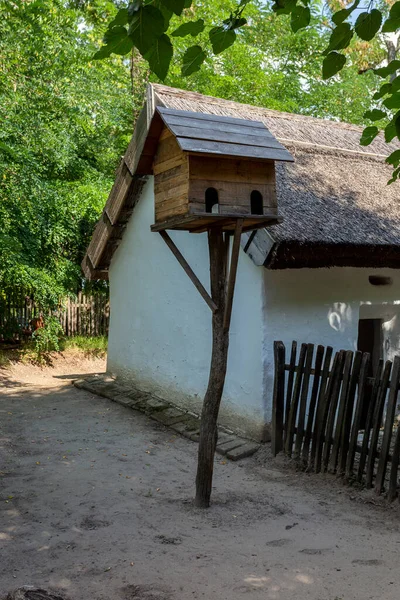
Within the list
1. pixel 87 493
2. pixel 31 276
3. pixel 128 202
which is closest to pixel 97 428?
pixel 87 493

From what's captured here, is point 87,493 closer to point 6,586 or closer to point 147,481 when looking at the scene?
point 147,481

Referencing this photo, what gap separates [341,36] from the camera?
8.02ft

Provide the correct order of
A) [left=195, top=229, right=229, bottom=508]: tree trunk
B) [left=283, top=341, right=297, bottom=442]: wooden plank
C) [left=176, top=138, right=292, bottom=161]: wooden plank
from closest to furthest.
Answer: [left=176, top=138, right=292, bottom=161]: wooden plank < [left=195, top=229, right=229, bottom=508]: tree trunk < [left=283, top=341, right=297, bottom=442]: wooden plank

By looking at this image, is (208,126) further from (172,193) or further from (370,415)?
(370,415)

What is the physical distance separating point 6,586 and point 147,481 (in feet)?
7.27

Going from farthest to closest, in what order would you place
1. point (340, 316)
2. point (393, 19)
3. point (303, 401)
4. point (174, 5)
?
1. point (340, 316)
2. point (303, 401)
3. point (393, 19)
4. point (174, 5)

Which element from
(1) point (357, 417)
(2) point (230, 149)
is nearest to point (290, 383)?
(1) point (357, 417)

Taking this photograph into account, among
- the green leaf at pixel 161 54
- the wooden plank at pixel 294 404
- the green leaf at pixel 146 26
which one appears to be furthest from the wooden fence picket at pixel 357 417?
the green leaf at pixel 146 26

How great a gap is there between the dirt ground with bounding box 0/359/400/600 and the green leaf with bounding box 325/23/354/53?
10.0 ft

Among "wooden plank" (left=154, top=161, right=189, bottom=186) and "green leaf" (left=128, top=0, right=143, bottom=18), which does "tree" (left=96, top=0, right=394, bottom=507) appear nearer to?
"green leaf" (left=128, top=0, right=143, bottom=18)

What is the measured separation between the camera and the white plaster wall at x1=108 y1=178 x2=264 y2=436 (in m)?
6.60

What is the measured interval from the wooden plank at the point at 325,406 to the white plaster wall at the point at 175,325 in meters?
0.93

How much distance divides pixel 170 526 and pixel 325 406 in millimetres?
2032

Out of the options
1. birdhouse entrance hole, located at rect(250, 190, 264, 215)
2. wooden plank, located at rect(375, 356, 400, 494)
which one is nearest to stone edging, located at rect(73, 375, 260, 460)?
wooden plank, located at rect(375, 356, 400, 494)
